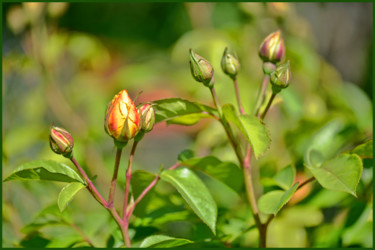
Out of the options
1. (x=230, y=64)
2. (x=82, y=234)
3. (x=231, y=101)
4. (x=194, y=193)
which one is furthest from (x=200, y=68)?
(x=231, y=101)

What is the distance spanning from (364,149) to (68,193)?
374 mm

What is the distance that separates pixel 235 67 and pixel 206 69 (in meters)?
0.05

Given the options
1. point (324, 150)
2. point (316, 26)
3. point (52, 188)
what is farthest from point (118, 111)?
point (316, 26)

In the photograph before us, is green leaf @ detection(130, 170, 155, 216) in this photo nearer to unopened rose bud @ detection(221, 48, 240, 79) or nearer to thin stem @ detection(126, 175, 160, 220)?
thin stem @ detection(126, 175, 160, 220)

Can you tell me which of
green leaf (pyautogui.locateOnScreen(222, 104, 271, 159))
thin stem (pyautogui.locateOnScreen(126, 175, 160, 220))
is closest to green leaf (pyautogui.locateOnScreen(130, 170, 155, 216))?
thin stem (pyautogui.locateOnScreen(126, 175, 160, 220))

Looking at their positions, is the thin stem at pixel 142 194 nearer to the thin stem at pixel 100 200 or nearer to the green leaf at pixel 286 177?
the thin stem at pixel 100 200

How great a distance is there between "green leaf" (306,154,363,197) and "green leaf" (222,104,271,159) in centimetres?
8

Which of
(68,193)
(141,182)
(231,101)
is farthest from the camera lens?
(231,101)

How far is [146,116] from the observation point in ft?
1.97

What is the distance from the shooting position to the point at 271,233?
0.93 meters

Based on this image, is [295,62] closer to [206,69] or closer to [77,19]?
[206,69]

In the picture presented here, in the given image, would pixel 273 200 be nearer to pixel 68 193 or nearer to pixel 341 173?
pixel 341 173

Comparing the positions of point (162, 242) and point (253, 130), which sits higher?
point (253, 130)

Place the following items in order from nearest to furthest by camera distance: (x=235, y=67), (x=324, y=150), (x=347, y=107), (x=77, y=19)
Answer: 1. (x=235, y=67)
2. (x=324, y=150)
3. (x=347, y=107)
4. (x=77, y=19)
